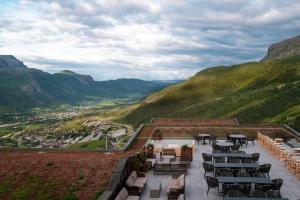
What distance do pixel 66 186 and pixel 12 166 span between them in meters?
4.16

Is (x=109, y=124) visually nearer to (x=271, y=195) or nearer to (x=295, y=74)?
(x=295, y=74)

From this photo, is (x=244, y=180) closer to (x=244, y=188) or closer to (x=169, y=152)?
(x=244, y=188)

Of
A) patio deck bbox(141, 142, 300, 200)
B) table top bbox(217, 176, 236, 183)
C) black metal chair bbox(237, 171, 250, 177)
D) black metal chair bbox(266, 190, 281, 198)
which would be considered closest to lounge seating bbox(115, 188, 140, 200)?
patio deck bbox(141, 142, 300, 200)

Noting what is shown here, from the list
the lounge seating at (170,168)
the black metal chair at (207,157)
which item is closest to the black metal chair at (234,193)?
the lounge seating at (170,168)

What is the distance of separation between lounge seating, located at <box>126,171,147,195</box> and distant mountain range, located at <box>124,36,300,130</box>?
55376mm

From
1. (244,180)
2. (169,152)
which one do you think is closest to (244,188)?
(244,180)

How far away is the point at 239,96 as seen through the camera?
406 feet

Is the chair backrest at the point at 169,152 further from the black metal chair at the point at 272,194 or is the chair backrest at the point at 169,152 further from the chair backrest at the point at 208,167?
the black metal chair at the point at 272,194

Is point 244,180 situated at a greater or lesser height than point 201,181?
greater

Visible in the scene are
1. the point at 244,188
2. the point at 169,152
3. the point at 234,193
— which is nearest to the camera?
the point at 234,193

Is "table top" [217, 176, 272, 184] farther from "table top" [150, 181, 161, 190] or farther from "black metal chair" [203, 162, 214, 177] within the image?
"table top" [150, 181, 161, 190]

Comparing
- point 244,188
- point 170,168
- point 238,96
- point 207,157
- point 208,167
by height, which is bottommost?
point 170,168

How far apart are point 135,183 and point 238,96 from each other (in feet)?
363

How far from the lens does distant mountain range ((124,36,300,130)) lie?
9331cm
